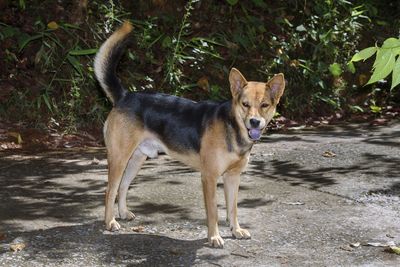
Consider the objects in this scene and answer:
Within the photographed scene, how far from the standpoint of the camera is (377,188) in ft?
24.3

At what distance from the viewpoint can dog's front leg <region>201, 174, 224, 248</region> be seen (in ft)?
18.2

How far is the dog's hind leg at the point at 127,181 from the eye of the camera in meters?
6.23

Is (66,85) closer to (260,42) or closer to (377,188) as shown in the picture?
(260,42)

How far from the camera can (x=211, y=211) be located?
5605mm

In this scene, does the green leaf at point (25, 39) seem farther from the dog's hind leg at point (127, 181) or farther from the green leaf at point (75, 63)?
the dog's hind leg at point (127, 181)

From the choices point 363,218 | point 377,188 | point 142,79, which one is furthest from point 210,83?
point 363,218

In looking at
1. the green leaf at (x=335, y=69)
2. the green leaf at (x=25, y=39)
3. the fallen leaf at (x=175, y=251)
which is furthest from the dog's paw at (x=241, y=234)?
the green leaf at (x=335, y=69)

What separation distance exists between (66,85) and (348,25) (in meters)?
5.21

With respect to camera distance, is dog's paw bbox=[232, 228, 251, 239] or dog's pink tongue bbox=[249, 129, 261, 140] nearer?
dog's pink tongue bbox=[249, 129, 261, 140]

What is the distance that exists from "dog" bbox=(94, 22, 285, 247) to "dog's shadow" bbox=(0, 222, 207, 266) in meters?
0.20

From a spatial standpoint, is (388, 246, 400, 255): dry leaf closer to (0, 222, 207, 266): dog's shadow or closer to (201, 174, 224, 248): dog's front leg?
(201, 174, 224, 248): dog's front leg

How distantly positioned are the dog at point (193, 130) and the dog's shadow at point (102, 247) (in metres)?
0.20

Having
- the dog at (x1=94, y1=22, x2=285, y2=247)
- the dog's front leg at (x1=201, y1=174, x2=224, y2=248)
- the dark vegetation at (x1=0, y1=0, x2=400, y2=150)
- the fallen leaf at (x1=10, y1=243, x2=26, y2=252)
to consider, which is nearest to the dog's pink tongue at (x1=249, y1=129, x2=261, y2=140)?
the dog at (x1=94, y1=22, x2=285, y2=247)

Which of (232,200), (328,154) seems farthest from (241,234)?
(328,154)
